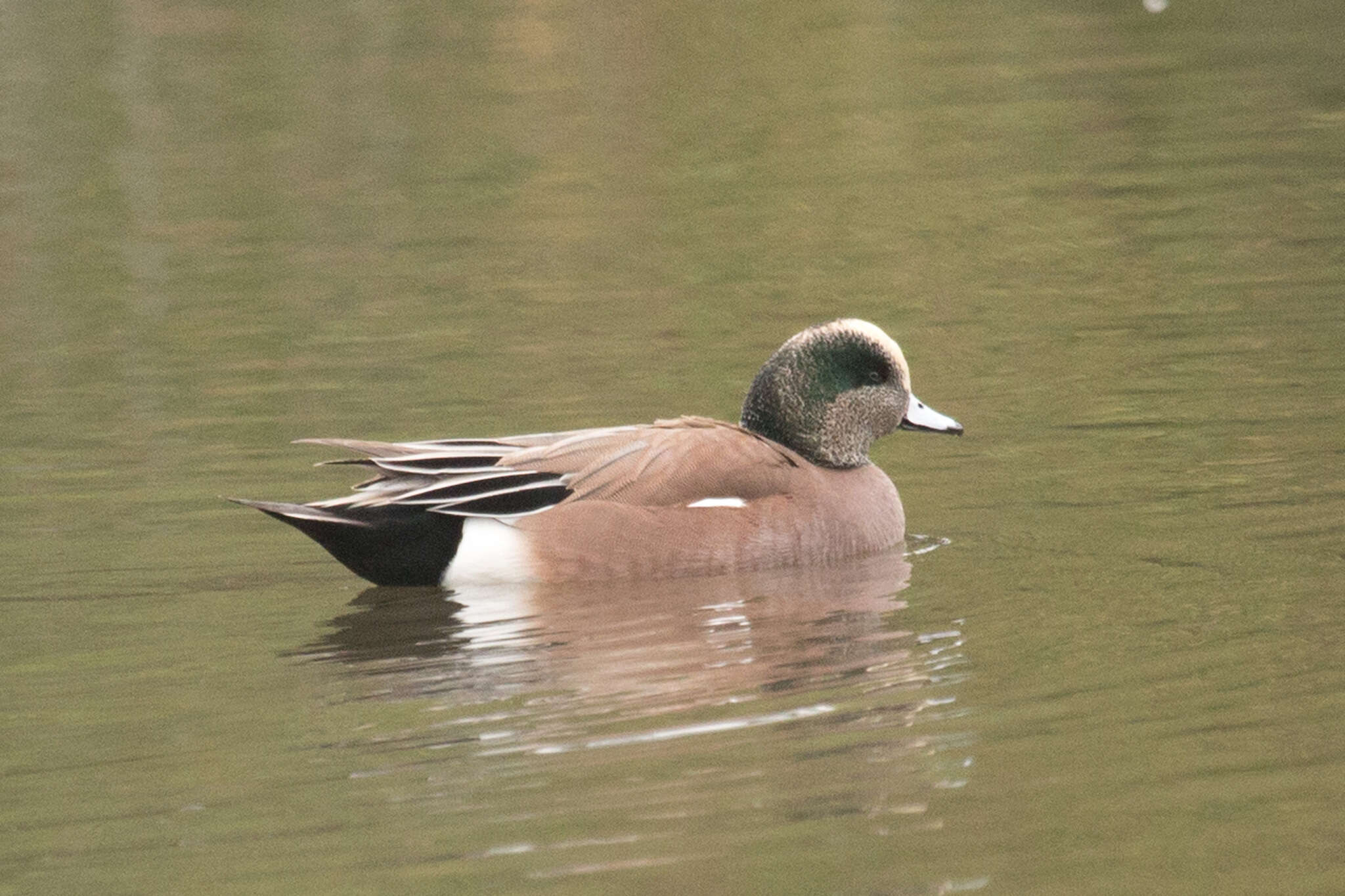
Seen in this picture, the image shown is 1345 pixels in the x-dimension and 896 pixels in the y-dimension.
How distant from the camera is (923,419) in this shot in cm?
848

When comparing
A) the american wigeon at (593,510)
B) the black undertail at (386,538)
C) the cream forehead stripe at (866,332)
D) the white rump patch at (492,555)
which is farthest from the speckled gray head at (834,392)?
the black undertail at (386,538)

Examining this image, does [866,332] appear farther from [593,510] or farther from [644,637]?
[644,637]

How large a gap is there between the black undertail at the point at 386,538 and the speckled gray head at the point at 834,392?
130cm

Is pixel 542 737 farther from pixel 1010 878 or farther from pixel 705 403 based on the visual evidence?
pixel 705 403

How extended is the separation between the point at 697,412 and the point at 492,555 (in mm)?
2245

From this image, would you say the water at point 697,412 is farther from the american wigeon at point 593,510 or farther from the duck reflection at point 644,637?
the american wigeon at point 593,510

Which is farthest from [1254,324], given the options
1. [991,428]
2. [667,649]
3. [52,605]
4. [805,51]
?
[805,51]

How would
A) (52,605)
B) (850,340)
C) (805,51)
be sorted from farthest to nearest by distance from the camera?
(805,51) → (850,340) → (52,605)

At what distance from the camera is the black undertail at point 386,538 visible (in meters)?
7.59

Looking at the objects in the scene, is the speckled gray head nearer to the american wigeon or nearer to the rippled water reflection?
the american wigeon

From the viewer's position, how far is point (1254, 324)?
1049 centimetres

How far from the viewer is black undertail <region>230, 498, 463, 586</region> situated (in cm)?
759

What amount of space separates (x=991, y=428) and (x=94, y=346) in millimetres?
4841

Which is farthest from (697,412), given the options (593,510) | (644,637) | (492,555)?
(644,637)
